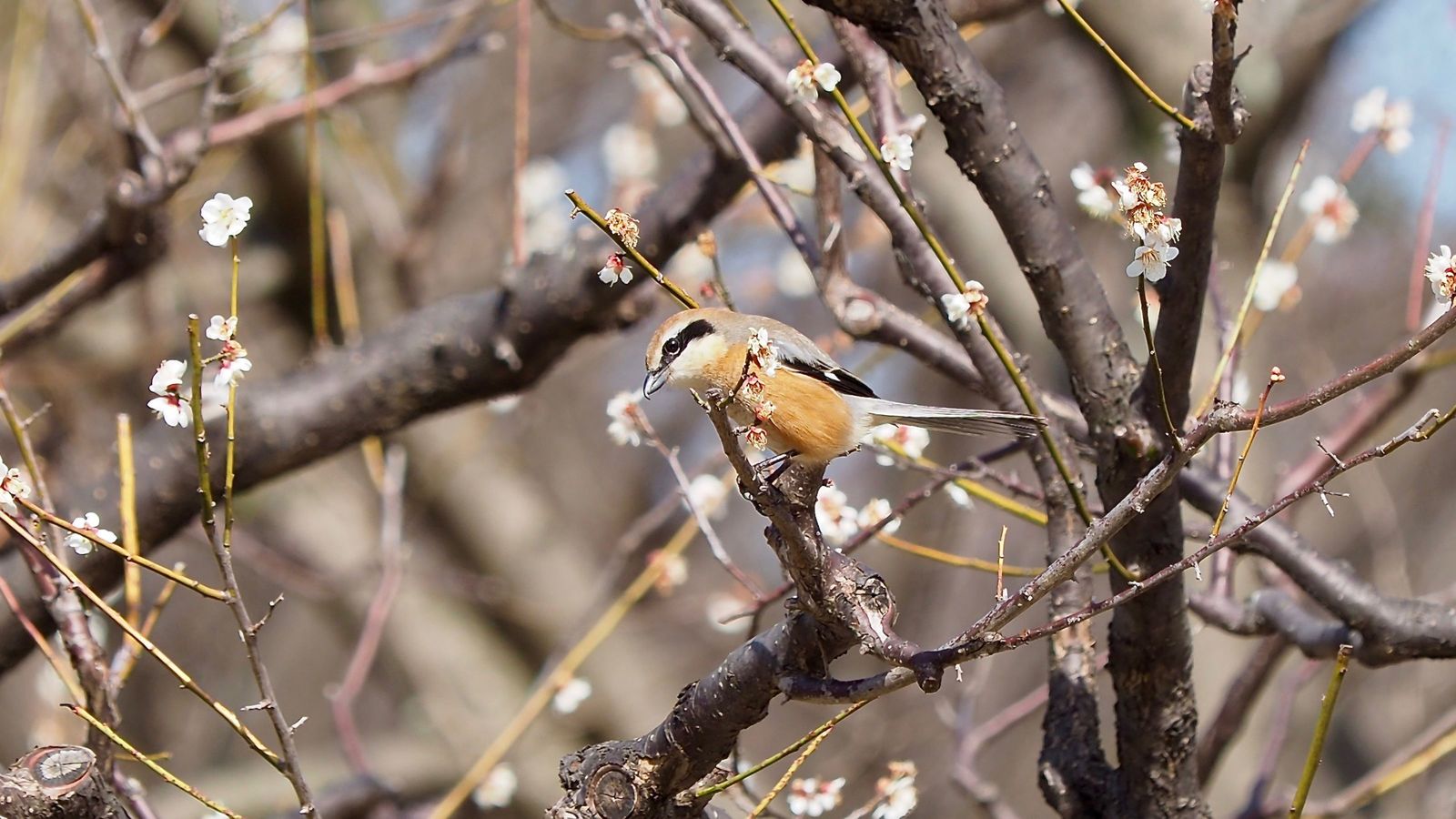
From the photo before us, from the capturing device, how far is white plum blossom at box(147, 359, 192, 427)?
161 centimetres

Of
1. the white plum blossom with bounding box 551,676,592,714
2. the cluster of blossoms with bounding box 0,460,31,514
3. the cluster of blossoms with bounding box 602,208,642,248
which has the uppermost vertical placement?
the white plum blossom with bounding box 551,676,592,714

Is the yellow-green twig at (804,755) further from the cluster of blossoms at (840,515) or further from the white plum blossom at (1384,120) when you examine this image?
the white plum blossom at (1384,120)

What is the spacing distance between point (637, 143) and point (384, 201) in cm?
151

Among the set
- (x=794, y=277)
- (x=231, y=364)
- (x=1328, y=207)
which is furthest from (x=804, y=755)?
(x=794, y=277)

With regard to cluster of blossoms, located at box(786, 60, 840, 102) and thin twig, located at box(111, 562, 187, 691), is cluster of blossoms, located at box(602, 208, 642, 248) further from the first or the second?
thin twig, located at box(111, 562, 187, 691)

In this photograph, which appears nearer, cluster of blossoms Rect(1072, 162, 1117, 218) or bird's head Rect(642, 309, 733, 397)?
bird's head Rect(642, 309, 733, 397)

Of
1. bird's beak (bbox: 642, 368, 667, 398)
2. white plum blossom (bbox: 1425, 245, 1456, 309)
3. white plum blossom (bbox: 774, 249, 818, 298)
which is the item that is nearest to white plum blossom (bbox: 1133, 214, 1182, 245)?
white plum blossom (bbox: 1425, 245, 1456, 309)


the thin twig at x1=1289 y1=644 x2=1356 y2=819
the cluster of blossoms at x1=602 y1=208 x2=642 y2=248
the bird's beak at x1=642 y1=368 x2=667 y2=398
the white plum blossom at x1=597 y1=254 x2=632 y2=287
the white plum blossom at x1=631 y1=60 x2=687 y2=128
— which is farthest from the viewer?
the white plum blossom at x1=631 y1=60 x2=687 y2=128

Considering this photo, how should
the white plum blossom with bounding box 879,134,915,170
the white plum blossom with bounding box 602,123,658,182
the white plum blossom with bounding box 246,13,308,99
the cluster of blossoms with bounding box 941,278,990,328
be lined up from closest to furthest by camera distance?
the cluster of blossoms with bounding box 941,278,990,328, the white plum blossom with bounding box 879,134,915,170, the white plum blossom with bounding box 246,13,308,99, the white plum blossom with bounding box 602,123,658,182

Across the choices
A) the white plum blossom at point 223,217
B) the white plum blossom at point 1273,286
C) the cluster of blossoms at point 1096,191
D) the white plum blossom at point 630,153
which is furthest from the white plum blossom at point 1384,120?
the white plum blossom at point 630,153

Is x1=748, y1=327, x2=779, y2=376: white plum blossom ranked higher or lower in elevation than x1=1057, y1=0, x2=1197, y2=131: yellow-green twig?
lower

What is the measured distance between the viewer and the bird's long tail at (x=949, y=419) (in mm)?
2006

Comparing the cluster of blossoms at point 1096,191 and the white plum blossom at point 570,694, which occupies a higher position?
the cluster of blossoms at point 1096,191

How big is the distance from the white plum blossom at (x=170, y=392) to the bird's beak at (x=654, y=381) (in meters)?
0.80
